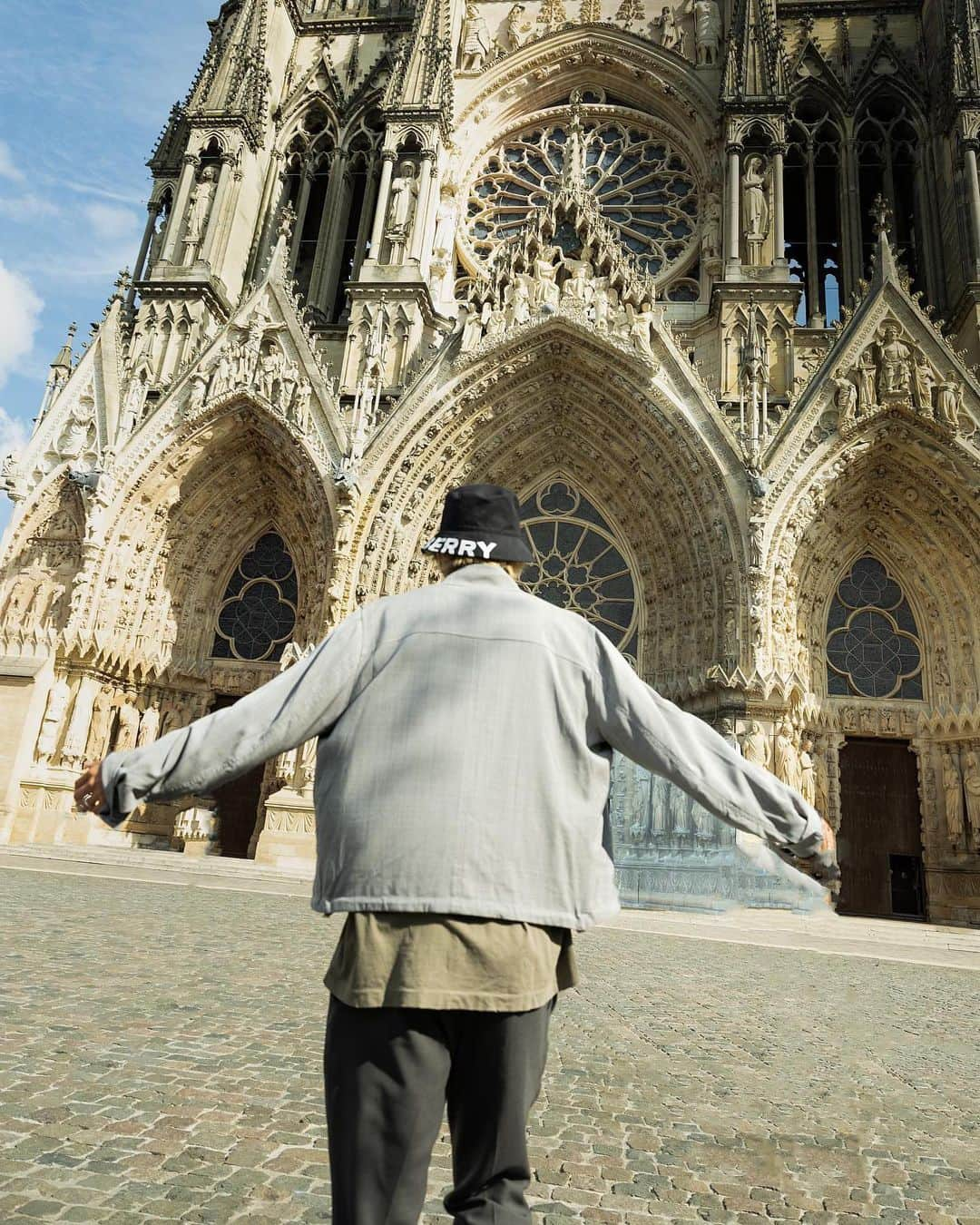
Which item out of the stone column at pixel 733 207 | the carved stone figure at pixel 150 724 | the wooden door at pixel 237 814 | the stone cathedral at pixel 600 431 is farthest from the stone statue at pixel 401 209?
the carved stone figure at pixel 150 724

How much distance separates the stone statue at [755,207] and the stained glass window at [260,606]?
11.4m

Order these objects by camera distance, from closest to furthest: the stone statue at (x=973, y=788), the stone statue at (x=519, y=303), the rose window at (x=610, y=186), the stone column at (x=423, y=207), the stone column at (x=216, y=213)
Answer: the stone statue at (x=973, y=788), the stone statue at (x=519, y=303), the stone column at (x=423, y=207), the stone column at (x=216, y=213), the rose window at (x=610, y=186)

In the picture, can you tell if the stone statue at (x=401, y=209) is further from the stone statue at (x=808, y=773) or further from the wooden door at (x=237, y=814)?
the stone statue at (x=808, y=773)

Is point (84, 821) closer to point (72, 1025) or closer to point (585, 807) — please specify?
point (72, 1025)

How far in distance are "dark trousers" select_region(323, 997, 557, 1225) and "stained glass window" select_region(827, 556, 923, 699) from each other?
16313mm

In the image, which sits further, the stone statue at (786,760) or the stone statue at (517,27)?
the stone statue at (517,27)

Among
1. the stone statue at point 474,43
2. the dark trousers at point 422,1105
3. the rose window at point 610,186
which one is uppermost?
the stone statue at point 474,43

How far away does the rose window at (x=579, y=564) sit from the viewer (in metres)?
17.6

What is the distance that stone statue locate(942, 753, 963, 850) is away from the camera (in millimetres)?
15242

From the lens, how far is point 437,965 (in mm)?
1629

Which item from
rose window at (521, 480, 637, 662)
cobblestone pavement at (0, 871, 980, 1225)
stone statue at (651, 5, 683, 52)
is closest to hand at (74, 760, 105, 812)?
cobblestone pavement at (0, 871, 980, 1225)

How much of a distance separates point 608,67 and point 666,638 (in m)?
14.8

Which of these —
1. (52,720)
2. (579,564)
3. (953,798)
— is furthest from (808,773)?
(52,720)

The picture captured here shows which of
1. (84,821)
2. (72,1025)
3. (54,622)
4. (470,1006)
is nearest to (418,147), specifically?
(54,622)
